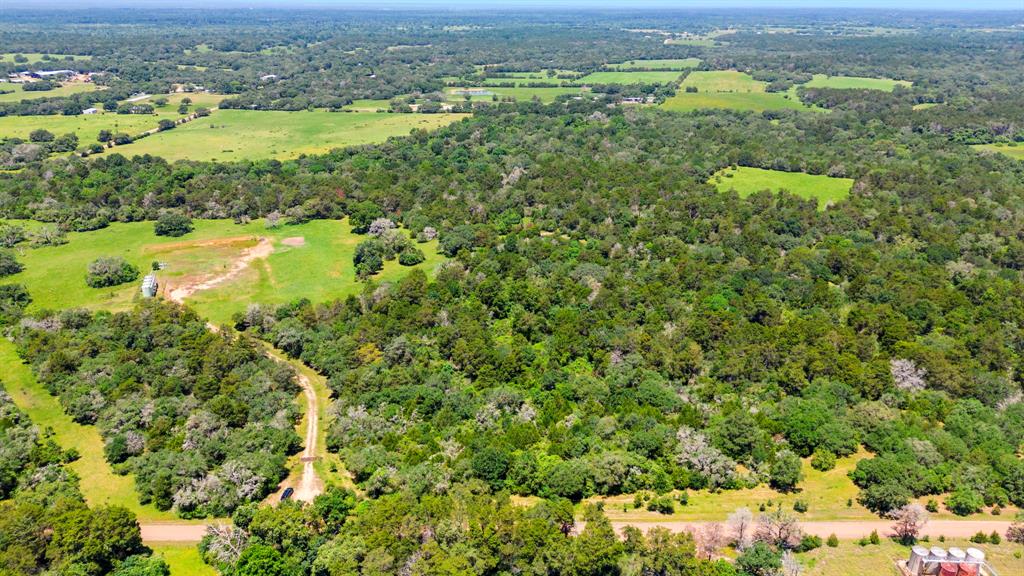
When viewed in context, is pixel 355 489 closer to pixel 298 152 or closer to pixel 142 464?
pixel 142 464

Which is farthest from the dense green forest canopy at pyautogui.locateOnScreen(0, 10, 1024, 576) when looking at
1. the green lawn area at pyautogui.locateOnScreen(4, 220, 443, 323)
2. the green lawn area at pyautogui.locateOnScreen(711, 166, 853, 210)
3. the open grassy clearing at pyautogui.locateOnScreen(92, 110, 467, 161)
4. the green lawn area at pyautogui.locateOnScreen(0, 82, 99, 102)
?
the green lawn area at pyautogui.locateOnScreen(0, 82, 99, 102)

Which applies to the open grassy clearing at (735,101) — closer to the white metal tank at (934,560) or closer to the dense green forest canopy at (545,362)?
the dense green forest canopy at (545,362)

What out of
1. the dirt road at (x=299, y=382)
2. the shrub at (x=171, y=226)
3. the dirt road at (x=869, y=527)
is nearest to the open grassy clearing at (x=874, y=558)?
the dirt road at (x=869, y=527)

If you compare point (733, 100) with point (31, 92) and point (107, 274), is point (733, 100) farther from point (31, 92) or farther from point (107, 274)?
point (31, 92)

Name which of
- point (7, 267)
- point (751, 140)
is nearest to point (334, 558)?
point (7, 267)

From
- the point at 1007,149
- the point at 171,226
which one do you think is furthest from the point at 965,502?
the point at 1007,149

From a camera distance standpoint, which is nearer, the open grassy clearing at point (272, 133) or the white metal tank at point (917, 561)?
the white metal tank at point (917, 561)

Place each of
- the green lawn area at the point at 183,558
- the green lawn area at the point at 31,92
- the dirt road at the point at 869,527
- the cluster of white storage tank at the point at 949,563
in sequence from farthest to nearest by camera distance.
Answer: the green lawn area at the point at 31,92 < the dirt road at the point at 869,527 < the green lawn area at the point at 183,558 < the cluster of white storage tank at the point at 949,563
